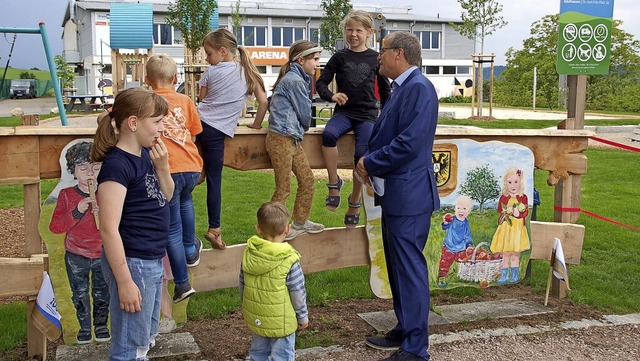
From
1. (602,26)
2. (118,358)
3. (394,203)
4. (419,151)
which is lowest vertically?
(118,358)

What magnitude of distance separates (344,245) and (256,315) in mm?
1938

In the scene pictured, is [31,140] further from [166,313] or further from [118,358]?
[118,358]

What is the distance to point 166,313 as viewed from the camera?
4871 millimetres

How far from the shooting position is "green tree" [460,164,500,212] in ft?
18.9

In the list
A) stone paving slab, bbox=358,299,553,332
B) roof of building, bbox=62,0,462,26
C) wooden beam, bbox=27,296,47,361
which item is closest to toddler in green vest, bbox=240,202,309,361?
wooden beam, bbox=27,296,47,361

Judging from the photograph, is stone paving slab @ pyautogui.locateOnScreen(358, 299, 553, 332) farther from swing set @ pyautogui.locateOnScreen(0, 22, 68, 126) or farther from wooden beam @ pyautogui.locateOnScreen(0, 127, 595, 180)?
swing set @ pyautogui.locateOnScreen(0, 22, 68, 126)

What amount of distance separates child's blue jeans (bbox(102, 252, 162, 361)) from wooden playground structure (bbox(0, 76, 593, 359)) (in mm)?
1457

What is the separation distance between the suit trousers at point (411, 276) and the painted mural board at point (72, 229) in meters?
1.89

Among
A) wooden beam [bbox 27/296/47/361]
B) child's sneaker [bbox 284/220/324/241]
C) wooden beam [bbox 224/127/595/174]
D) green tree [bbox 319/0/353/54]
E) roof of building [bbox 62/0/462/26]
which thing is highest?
roof of building [bbox 62/0/462/26]

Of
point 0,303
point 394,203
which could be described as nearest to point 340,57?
point 394,203

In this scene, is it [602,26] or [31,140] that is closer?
[31,140]

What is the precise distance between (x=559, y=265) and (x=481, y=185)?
2.99ft

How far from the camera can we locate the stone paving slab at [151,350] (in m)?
4.62

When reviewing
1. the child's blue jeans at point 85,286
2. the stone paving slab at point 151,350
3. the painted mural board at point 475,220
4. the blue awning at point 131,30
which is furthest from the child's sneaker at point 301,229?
the blue awning at point 131,30
